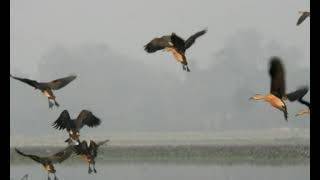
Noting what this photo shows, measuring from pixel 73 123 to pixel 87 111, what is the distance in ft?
0.32

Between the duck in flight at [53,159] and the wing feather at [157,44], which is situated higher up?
the wing feather at [157,44]

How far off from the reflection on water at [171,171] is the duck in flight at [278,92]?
7552 mm

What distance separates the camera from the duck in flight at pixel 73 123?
9.13 feet

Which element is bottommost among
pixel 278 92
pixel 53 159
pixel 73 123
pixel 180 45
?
pixel 53 159

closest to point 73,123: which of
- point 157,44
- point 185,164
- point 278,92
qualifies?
point 157,44

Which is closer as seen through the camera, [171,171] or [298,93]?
[298,93]

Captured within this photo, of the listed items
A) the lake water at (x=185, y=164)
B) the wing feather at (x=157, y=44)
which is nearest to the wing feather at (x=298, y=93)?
the wing feather at (x=157, y=44)

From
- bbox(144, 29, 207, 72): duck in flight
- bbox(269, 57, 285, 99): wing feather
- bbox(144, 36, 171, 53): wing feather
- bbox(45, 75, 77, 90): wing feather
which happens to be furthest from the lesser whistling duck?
bbox(45, 75, 77, 90): wing feather

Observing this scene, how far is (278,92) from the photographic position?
2184mm

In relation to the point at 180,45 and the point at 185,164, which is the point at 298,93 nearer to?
the point at 180,45

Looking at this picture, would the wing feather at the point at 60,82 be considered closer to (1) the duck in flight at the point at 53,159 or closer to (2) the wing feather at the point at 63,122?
(2) the wing feather at the point at 63,122
